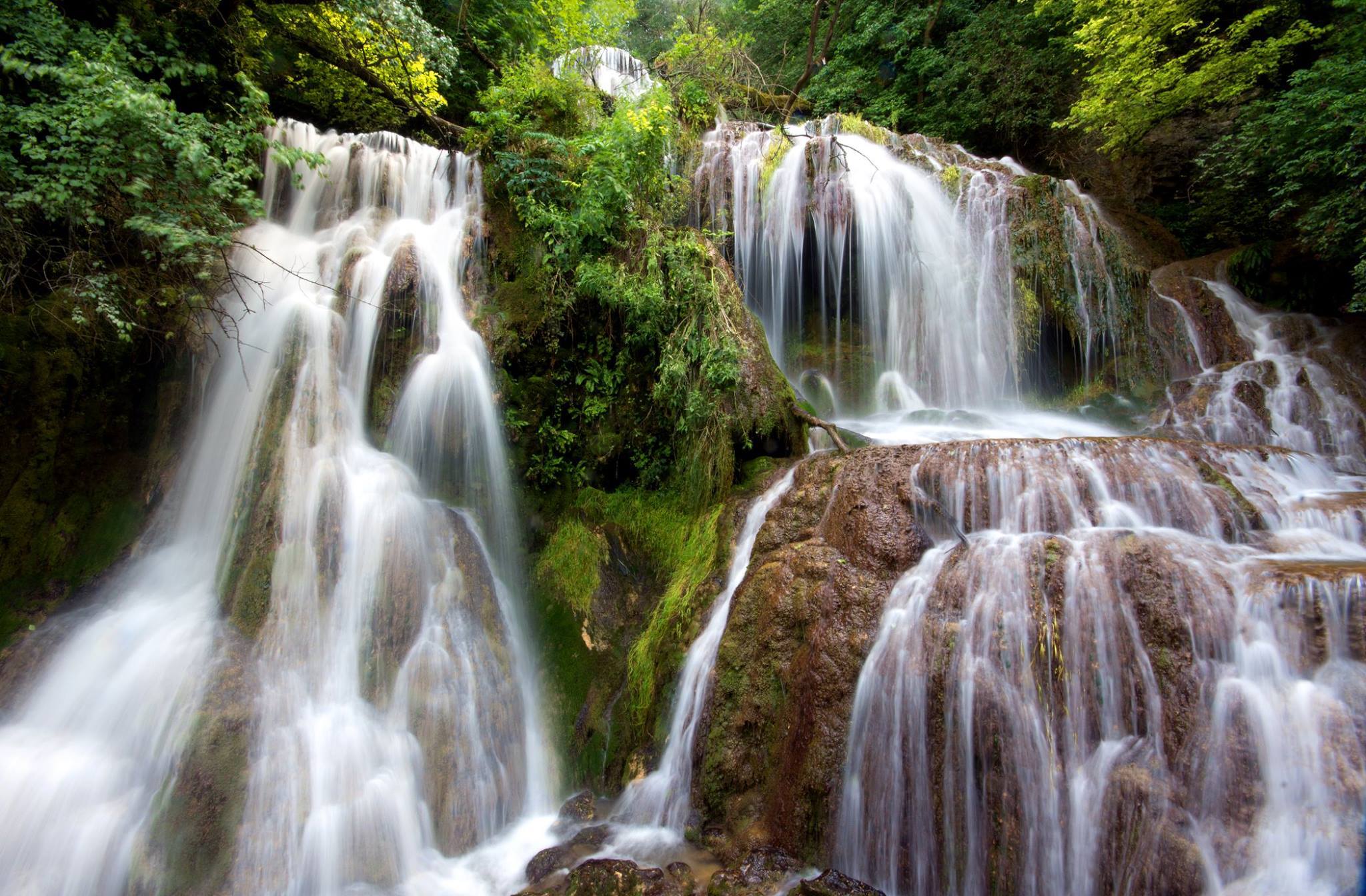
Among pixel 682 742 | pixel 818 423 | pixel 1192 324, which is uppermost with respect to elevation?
pixel 1192 324

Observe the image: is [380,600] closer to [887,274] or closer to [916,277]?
[887,274]

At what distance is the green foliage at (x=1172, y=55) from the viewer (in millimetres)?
8688

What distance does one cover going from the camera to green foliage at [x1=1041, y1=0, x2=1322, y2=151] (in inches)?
342

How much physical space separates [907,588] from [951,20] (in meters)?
15.5

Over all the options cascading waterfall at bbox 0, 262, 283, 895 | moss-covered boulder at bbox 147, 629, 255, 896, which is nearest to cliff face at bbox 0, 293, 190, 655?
cascading waterfall at bbox 0, 262, 283, 895

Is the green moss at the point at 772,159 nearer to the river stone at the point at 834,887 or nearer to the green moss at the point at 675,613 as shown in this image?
the green moss at the point at 675,613

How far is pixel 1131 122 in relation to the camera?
380 inches

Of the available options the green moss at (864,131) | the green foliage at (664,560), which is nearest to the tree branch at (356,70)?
the green moss at (864,131)

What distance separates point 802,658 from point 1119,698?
169 centimetres

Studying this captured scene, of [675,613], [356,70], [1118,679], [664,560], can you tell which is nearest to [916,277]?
[664,560]

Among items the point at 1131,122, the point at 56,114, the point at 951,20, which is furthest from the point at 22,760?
the point at 951,20

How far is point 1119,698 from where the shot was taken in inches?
124

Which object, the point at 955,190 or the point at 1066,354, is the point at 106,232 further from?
the point at 1066,354

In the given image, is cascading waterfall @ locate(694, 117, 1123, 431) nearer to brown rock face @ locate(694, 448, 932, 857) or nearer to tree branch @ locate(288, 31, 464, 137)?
tree branch @ locate(288, 31, 464, 137)
